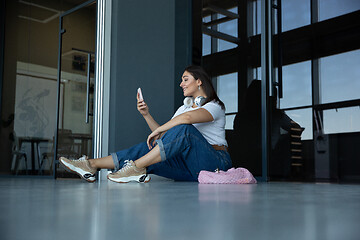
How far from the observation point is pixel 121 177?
A: 2.29 metres

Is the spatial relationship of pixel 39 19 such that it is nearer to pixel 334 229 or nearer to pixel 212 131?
pixel 212 131

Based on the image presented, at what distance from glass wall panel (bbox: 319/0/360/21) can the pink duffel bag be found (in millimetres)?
1366

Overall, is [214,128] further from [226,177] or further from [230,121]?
[230,121]

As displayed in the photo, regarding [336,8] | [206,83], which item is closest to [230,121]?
[206,83]

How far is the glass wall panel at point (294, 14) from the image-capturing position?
3086 millimetres

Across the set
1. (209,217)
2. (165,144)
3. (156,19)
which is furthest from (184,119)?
(209,217)

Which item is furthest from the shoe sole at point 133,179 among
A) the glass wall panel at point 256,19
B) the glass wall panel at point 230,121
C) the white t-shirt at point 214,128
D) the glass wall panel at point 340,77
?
the glass wall panel at point 256,19

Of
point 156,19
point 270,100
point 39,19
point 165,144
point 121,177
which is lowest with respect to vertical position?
point 121,177

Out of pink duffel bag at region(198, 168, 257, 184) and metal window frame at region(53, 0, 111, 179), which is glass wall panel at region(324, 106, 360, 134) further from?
metal window frame at region(53, 0, 111, 179)

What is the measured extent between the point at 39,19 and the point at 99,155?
299 centimetres

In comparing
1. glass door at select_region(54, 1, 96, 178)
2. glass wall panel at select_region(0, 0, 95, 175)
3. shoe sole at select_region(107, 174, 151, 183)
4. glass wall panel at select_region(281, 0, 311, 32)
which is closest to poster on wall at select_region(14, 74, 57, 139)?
glass wall panel at select_region(0, 0, 95, 175)

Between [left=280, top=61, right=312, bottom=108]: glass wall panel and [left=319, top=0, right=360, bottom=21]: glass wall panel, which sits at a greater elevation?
[left=319, top=0, right=360, bottom=21]: glass wall panel

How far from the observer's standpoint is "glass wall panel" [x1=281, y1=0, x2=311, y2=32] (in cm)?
309

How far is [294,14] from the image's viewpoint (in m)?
3.15
